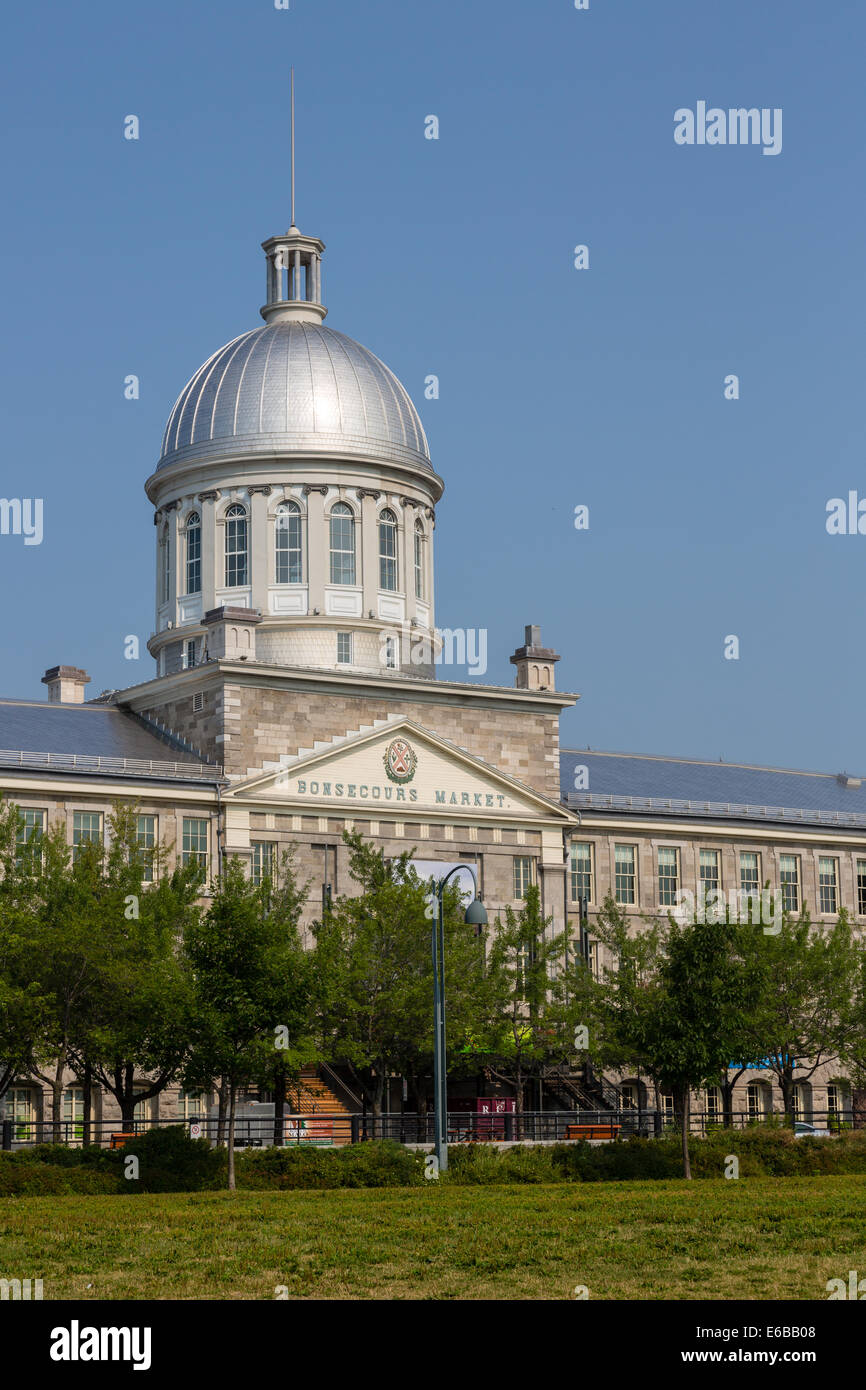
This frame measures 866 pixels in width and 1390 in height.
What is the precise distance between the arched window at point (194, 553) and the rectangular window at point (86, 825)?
13.7 m

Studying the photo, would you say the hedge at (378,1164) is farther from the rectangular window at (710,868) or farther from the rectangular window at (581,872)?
the rectangular window at (710,868)

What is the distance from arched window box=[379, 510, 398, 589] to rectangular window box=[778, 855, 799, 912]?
1803cm

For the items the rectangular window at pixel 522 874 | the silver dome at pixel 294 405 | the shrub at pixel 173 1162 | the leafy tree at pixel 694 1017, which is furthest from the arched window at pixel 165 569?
the shrub at pixel 173 1162

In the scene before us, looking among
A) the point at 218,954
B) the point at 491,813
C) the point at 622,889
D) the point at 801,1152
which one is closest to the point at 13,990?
the point at 218,954

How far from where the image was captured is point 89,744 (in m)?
59.9

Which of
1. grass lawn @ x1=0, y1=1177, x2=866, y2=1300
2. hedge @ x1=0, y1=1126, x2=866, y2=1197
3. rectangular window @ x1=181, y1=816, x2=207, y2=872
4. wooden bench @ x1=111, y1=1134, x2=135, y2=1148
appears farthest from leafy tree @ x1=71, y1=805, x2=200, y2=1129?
grass lawn @ x1=0, y1=1177, x2=866, y2=1300

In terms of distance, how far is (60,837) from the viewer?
5075 centimetres

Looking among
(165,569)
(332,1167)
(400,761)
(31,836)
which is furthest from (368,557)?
(332,1167)

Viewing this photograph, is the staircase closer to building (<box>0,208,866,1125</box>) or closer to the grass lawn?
building (<box>0,208,866,1125</box>)

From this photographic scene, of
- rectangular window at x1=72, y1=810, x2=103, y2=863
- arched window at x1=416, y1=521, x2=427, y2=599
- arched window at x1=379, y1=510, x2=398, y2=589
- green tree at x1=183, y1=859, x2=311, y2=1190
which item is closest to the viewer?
green tree at x1=183, y1=859, x2=311, y2=1190

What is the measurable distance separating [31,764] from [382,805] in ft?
37.2

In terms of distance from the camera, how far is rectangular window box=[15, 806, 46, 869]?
49.1 meters

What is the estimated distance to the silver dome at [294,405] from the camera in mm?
68312
